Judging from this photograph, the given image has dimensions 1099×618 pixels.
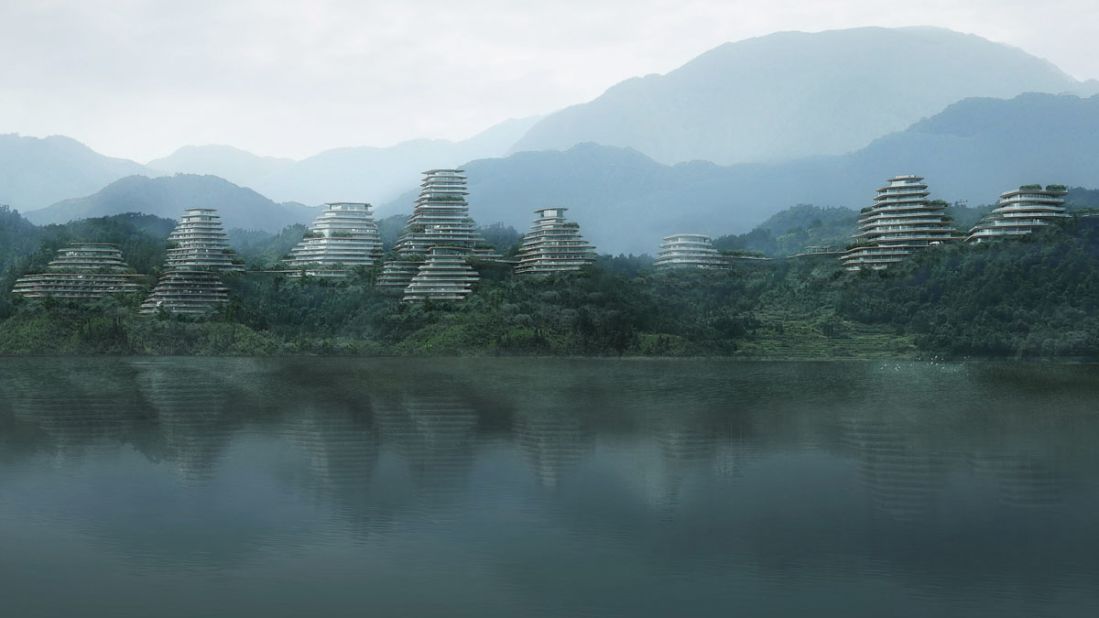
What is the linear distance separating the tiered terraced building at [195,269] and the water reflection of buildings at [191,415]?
2430 cm

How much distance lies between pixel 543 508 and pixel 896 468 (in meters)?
7.66

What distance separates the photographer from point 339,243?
8469 cm

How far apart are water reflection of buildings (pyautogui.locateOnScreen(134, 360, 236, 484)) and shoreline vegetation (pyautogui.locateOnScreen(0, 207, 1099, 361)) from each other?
64.1 feet

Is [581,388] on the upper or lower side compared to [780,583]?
lower

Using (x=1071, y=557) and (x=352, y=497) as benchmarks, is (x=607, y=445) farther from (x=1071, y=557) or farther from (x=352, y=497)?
(x=1071, y=557)

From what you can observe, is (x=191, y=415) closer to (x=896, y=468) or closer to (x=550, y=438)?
(x=550, y=438)

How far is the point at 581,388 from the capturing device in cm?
4025

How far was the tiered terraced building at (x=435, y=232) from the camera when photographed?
77.4 m

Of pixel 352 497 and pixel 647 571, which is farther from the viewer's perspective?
pixel 352 497

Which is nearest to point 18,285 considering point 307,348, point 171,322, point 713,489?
point 171,322

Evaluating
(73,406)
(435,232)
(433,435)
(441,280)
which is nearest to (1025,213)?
(441,280)

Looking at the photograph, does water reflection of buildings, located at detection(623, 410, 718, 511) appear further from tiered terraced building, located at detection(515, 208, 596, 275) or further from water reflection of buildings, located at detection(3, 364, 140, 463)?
tiered terraced building, located at detection(515, 208, 596, 275)

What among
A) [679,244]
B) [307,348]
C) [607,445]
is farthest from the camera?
[679,244]

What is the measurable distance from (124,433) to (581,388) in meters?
18.5
